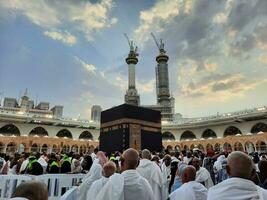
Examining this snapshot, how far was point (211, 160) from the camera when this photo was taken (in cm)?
1005

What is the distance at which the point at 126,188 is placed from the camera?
2.72 metres

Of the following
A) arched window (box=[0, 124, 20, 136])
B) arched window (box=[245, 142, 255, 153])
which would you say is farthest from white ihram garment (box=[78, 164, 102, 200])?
arched window (box=[0, 124, 20, 136])

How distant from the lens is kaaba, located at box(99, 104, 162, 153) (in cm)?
2206

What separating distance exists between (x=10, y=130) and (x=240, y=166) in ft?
126

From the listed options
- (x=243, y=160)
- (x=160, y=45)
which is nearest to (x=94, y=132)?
(x=243, y=160)

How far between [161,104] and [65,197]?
5999cm

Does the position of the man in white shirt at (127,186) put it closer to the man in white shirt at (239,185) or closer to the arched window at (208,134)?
the man in white shirt at (239,185)

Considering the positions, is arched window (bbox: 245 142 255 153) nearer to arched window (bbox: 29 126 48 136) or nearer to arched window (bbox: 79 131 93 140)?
arched window (bbox: 79 131 93 140)

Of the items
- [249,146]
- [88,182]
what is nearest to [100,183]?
[88,182]

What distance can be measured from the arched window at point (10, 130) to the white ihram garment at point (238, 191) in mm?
37944

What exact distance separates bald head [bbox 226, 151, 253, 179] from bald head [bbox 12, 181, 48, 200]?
58.6 inches

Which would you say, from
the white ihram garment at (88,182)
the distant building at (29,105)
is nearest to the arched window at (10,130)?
the white ihram garment at (88,182)

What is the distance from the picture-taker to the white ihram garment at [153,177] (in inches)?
179

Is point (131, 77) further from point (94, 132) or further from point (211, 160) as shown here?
point (211, 160)
